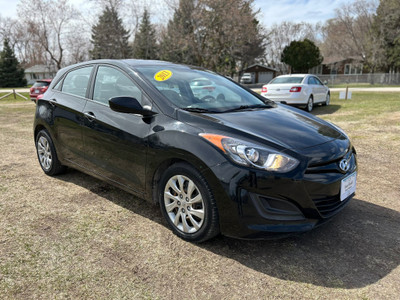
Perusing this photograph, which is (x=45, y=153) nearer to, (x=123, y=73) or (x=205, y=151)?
(x=123, y=73)

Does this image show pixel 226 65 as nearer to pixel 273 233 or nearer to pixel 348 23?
pixel 348 23

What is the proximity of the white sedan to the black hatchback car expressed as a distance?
26.3 feet

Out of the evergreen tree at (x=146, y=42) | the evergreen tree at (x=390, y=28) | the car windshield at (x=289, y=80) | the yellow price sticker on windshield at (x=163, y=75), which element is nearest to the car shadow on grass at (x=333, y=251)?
the yellow price sticker on windshield at (x=163, y=75)

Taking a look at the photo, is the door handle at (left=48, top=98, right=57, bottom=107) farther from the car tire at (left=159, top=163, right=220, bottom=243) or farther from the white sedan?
the white sedan

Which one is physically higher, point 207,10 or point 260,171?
point 207,10

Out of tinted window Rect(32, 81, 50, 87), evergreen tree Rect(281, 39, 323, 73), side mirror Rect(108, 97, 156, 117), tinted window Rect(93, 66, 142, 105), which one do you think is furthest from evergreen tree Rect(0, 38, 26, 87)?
side mirror Rect(108, 97, 156, 117)

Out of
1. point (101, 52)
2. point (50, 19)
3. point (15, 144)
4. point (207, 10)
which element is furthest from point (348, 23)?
point (15, 144)

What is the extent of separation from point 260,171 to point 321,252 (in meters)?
0.94

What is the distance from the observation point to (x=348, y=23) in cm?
5044

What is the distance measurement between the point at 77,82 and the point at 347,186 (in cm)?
326

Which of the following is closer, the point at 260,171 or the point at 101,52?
the point at 260,171

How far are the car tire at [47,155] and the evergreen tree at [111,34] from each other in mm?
34546

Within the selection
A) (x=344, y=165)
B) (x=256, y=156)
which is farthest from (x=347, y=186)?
(x=256, y=156)

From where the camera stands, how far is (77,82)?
4062 mm
